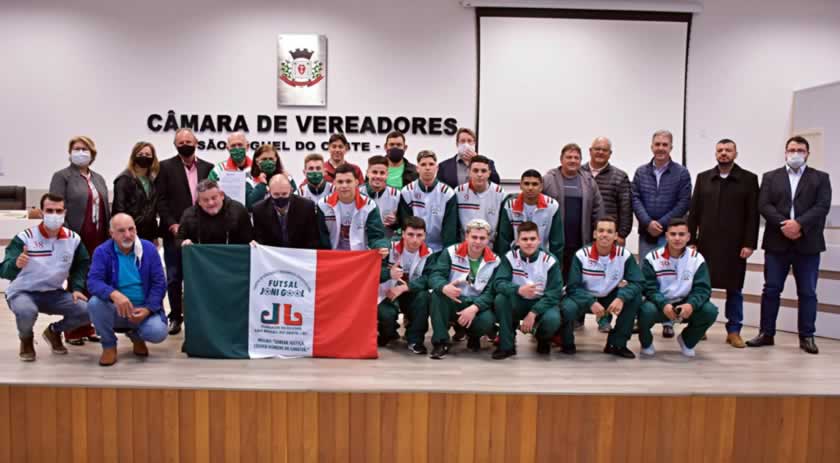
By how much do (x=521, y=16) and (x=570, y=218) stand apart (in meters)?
3.83

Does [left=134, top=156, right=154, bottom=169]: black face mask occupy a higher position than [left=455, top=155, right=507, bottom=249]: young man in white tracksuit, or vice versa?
[left=134, top=156, right=154, bottom=169]: black face mask

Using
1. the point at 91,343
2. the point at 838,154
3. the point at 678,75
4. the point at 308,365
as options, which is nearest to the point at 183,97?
the point at 91,343

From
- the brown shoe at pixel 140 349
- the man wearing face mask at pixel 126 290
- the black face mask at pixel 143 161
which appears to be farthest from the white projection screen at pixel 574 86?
the brown shoe at pixel 140 349

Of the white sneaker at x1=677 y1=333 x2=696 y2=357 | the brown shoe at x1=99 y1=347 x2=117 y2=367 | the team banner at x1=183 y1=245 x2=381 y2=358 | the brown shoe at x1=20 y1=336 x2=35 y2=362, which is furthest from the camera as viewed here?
the white sneaker at x1=677 y1=333 x2=696 y2=357

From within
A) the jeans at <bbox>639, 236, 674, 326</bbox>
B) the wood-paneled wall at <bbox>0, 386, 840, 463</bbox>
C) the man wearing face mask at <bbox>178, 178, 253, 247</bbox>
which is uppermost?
the man wearing face mask at <bbox>178, 178, 253, 247</bbox>

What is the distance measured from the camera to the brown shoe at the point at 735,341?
470cm

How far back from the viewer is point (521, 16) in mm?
7559

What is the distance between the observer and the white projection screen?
7605 millimetres

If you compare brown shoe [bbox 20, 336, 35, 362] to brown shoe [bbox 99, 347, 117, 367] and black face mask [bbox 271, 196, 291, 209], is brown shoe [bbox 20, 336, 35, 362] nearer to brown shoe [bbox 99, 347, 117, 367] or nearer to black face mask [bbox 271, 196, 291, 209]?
brown shoe [bbox 99, 347, 117, 367]

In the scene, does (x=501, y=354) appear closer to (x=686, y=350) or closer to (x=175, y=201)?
(x=686, y=350)

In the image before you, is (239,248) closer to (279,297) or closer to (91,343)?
(279,297)

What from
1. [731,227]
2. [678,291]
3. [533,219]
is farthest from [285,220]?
[731,227]

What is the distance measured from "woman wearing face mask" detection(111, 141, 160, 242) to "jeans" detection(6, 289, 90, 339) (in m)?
0.75

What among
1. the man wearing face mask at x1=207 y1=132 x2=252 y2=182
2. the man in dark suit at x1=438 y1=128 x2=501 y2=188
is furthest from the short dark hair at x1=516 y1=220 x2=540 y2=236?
the man wearing face mask at x1=207 y1=132 x2=252 y2=182
